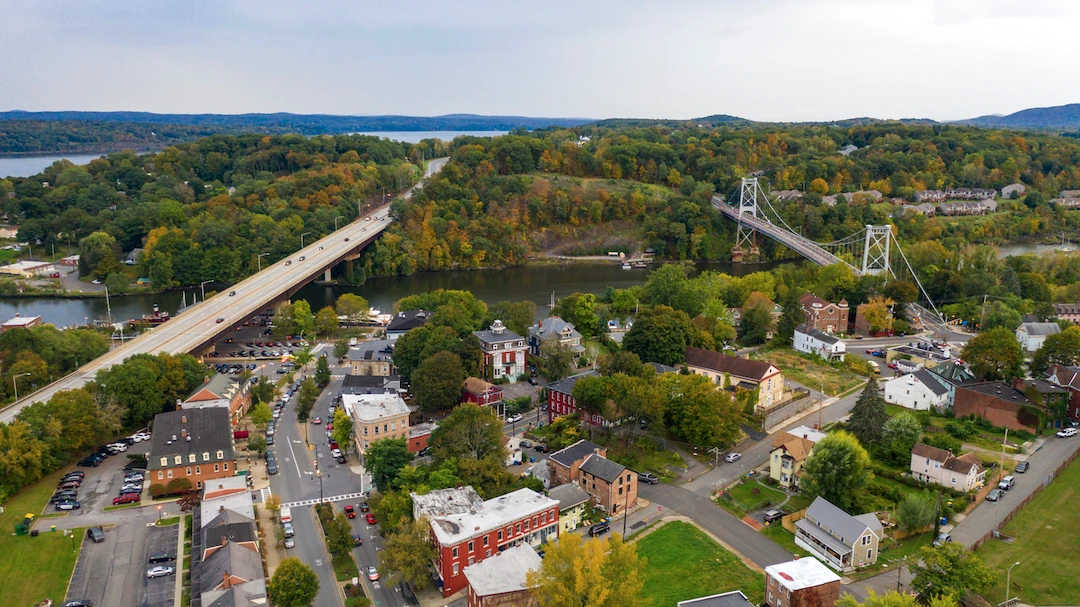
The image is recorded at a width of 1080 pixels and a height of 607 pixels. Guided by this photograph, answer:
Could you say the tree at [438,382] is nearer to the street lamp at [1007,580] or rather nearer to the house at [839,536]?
the house at [839,536]

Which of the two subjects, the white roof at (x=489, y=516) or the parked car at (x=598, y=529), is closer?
the white roof at (x=489, y=516)

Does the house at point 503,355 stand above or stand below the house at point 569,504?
above

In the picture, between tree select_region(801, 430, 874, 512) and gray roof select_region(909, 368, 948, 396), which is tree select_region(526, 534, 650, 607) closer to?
tree select_region(801, 430, 874, 512)

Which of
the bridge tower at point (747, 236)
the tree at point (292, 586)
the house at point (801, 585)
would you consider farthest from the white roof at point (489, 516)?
the bridge tower at point (747, 236)

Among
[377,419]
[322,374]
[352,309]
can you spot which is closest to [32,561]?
[377,419]

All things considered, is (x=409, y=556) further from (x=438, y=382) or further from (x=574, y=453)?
(x=438, y=382)

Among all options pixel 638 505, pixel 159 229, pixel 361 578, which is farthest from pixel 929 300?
pixel 159 229
